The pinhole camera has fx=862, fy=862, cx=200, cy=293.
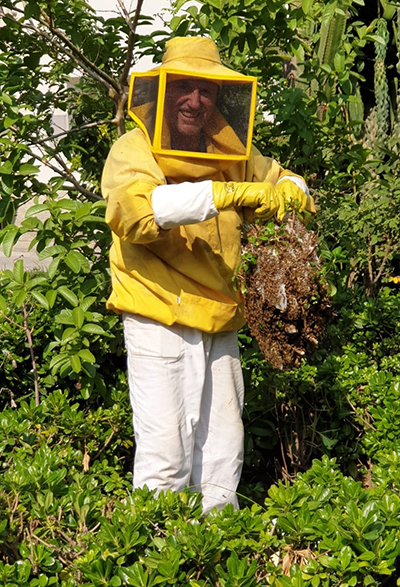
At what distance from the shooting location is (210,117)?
3.30m

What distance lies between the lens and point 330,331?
15.9ft

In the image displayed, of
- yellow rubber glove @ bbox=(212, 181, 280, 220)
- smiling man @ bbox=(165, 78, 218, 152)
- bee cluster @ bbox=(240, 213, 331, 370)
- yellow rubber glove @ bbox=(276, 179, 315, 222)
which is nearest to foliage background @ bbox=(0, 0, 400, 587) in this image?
bee cluster @ bbox=(240, 213, 331, 370)

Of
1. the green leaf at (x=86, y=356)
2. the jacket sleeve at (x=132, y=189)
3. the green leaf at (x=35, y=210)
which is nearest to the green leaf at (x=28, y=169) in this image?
the green leaf at (x=35, y=210)

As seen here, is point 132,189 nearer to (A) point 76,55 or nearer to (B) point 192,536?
(B) point 192,536

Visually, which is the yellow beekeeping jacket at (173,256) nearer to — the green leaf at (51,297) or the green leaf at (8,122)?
the green leaf at (51,297)

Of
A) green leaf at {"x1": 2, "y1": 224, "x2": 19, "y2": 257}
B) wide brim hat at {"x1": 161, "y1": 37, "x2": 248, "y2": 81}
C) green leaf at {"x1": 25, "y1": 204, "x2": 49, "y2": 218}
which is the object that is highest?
wide brim hat at {"x1": 161, "y1": 37, "x2": 248, "y2": 81}

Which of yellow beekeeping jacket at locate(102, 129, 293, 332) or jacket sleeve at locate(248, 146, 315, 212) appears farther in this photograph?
jacket sleeve at locate(248, 146, 315, 212)

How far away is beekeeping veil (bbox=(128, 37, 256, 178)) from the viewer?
3225mm

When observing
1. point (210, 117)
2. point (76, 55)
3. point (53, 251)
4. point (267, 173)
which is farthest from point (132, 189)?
point (76, 55)

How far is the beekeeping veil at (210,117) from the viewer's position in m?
3.22

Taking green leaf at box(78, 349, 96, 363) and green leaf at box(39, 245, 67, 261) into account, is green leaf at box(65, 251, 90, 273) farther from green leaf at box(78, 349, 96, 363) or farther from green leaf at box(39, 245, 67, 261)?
green leaf at box(78, 349, 96, 363)

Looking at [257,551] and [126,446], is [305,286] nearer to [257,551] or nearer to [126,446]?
[257,551]

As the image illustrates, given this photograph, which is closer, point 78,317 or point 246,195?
point 246,195

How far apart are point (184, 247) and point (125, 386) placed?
136cm
